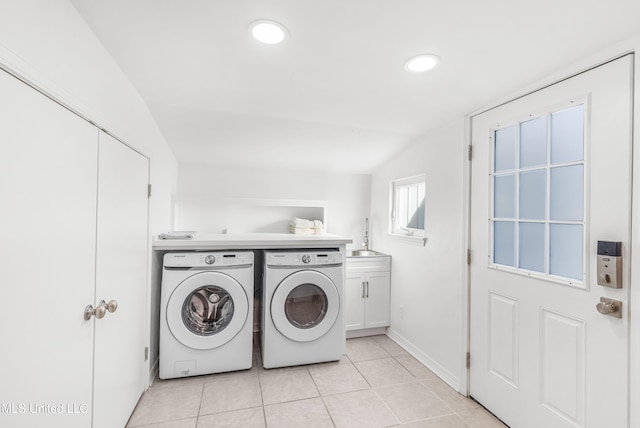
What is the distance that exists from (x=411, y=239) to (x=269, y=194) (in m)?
1.60

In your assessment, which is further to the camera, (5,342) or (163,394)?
(163,394)

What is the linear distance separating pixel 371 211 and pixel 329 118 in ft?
5.37

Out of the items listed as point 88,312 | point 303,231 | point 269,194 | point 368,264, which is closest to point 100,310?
point 88,312

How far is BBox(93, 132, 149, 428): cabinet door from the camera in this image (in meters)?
1.41

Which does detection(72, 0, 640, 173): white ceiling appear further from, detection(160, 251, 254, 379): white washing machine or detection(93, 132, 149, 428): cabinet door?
detection(160, 251, 254, 379): white washing machine

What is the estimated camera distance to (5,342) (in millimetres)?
841

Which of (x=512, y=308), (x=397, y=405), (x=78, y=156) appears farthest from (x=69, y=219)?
(x=512, y=308)

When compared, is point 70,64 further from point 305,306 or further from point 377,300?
point 377,300

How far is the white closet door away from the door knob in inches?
85.7

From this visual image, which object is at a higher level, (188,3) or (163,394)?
(188,3)

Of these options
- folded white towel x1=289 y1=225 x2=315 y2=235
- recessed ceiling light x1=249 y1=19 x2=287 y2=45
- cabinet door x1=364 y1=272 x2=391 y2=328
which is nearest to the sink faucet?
cabinet door x1=364 y1=272 x2=391 y2=328

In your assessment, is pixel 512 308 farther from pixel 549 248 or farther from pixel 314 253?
pixel 314 253

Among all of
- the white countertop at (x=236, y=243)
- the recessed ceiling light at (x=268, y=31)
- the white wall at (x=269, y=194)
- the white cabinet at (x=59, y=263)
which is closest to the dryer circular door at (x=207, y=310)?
the white countertop at (x=236, y=243)

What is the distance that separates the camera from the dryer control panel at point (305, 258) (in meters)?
2.46
